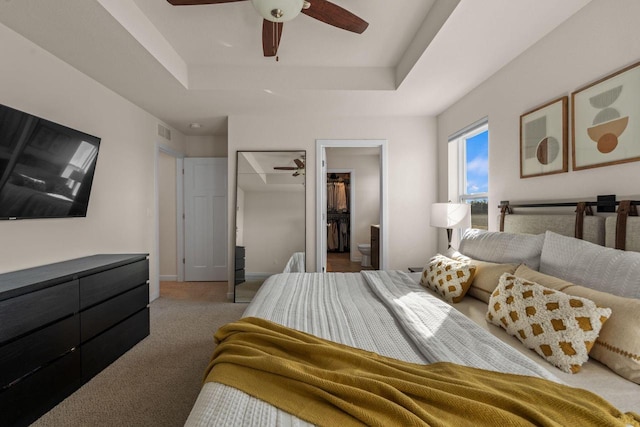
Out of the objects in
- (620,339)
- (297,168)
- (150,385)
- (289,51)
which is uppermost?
(289,51)

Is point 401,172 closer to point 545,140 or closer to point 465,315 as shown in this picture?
point 545,140

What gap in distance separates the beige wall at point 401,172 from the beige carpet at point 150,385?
4.57 ft

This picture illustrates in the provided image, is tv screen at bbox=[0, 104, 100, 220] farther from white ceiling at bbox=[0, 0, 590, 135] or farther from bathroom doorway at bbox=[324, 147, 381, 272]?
bathroom doorway at bbox=[324, 147, 381, 272]

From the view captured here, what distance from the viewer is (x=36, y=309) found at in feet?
5.97

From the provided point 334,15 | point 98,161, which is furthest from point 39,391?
point 334,15

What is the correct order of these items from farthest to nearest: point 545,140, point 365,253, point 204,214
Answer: point 365,253
point 204,214
point 545,140

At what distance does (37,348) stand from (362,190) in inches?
228

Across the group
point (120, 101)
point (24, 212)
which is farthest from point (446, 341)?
point (120, 101)

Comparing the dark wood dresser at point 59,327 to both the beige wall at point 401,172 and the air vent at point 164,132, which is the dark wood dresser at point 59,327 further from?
the air vent at point 164,132

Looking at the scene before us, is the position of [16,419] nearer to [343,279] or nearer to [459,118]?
[343,279]

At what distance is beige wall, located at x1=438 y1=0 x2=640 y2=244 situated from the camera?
67.7 inches

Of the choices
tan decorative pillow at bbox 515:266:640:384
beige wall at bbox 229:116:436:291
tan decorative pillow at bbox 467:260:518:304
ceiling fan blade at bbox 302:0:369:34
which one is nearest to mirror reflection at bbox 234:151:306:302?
beige wall at bbox 229:116:436:291

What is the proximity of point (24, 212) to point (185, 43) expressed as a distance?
185cm

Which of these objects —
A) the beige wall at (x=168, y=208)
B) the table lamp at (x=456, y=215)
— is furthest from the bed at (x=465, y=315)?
the beige wall at (x=168, y=208)
